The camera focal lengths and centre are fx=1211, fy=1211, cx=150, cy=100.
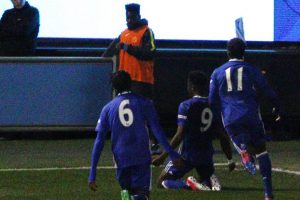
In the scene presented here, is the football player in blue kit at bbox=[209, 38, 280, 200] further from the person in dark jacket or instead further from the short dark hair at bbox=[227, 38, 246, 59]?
the person in dark jacket

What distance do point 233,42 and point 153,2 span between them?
7.81 m

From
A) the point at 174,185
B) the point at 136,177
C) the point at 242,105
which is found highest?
the point at 242,105

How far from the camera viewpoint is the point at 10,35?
62.9ft

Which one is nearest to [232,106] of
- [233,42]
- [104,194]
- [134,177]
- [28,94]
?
[233,42]

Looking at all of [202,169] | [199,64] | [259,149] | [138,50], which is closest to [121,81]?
[259,149]

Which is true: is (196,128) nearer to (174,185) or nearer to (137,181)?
(174,185)

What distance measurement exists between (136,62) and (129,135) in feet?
20.7

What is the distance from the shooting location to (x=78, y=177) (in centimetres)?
1470

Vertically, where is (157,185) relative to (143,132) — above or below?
below

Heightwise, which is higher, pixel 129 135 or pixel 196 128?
pixel 129 135

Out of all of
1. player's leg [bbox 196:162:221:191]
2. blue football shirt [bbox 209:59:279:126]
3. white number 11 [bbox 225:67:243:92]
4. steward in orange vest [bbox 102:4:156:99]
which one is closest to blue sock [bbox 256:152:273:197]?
blue football shirt [bbox 209:59:279:126]

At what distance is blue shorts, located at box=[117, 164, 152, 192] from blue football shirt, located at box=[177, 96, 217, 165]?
2878mm

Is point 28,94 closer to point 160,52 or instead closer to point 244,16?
point 160,52

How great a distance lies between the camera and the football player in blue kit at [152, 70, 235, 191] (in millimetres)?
13211
